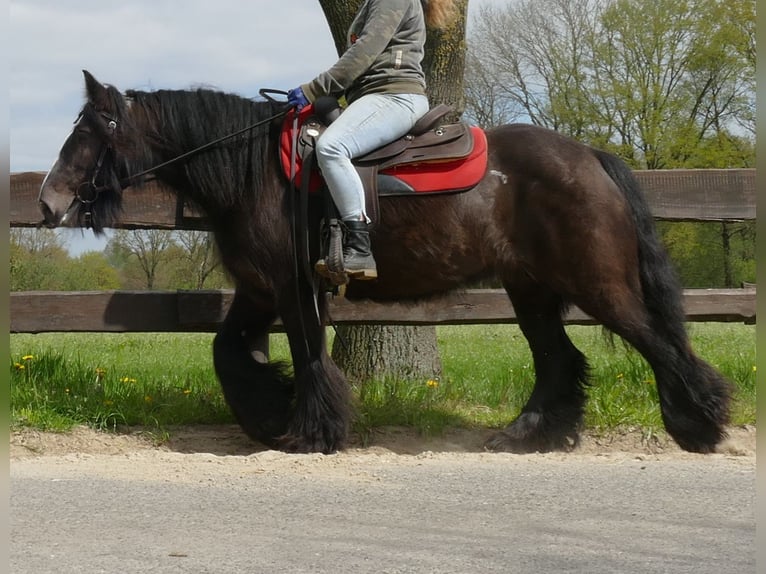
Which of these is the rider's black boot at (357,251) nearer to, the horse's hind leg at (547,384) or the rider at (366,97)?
the rider at (366,97)

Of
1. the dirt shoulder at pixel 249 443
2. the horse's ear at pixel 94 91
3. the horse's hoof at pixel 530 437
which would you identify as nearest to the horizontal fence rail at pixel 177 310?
the dirt shoulder at pixel 249 443

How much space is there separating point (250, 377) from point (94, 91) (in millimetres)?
2124

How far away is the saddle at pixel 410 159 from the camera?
5.87 m

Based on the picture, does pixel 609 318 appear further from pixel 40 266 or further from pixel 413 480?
pixel 40 266

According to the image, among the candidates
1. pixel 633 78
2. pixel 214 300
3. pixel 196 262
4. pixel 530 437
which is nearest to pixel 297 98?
pixel 214 300

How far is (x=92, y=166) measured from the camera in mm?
5898

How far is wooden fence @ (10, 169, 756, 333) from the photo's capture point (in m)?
7.29

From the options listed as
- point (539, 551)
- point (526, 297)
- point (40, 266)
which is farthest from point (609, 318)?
point (40, 266)

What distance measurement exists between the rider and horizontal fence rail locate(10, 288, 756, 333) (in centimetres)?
177

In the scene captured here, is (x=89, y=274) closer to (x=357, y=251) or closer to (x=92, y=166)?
(x=92, y=166)

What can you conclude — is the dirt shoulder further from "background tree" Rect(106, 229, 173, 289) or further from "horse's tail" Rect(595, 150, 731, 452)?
"background tree" Rect(106, 229, 173, 289)

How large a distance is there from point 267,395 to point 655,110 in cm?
2560

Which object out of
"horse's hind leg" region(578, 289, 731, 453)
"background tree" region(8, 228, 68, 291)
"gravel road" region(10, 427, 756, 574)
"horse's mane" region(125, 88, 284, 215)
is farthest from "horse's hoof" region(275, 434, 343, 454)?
"background tree" region(8, 228, 68, 291)

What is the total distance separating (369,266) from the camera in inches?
223
